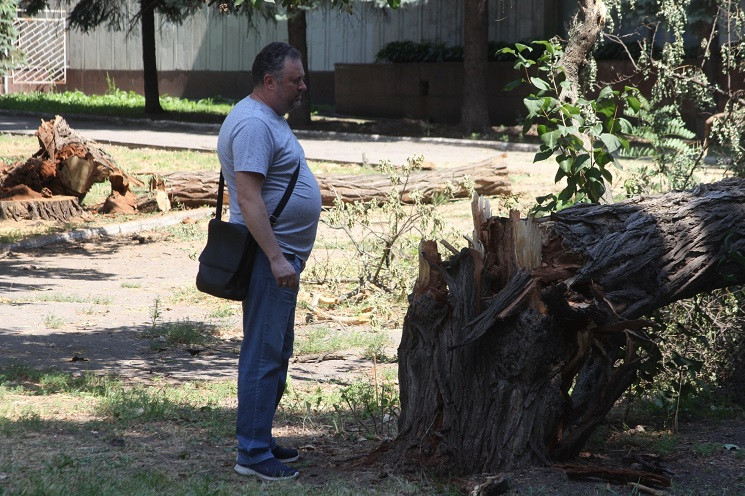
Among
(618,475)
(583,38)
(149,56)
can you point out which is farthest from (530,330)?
(149,56)

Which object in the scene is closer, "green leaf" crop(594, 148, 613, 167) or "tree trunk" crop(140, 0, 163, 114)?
"green leaf" crop(594, 148, 613, 167)

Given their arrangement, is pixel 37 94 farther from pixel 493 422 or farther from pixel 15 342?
pixel 493 422

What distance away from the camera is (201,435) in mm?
4930

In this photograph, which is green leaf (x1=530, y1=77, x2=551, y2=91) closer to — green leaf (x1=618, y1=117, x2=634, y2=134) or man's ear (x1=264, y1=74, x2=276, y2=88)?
green leaf (x1=618, y1=117, x2=634, y2=134)

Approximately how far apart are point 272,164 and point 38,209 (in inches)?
355

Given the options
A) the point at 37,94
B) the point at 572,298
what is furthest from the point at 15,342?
the point at 37,94

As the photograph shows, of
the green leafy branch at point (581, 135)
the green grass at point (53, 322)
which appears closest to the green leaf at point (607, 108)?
the green leafy branch at point (581, 135)

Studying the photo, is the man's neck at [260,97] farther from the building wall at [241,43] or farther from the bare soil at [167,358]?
the building wall at [241,43]

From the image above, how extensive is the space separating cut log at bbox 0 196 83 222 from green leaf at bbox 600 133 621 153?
324 inches

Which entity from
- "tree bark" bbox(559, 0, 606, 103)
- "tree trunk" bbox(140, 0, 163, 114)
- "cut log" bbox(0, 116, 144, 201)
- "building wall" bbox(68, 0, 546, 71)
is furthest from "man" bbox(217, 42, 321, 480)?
"tree trunk" bbox(140, 0, 163, 114)

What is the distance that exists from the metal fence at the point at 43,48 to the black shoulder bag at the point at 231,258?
33036 millimetres

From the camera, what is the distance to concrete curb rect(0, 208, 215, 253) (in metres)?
11.0

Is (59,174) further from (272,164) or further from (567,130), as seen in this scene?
(272,164)

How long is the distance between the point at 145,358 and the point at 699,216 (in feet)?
12.2
